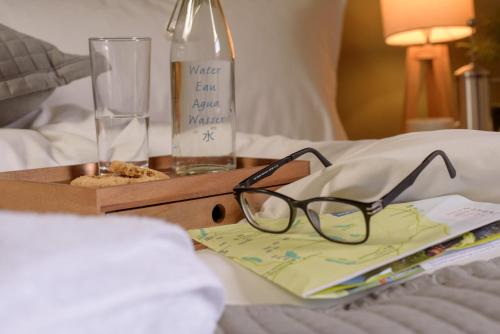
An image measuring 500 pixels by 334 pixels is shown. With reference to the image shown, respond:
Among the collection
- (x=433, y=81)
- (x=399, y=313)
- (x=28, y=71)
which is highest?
(x=433, y=81)

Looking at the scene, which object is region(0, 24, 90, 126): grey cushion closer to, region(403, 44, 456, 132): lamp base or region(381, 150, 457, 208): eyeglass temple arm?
region(381, 150, 457, 208): eyeglass temple arm

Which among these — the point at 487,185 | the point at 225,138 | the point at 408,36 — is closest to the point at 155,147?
the point at 225,138

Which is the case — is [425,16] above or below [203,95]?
above

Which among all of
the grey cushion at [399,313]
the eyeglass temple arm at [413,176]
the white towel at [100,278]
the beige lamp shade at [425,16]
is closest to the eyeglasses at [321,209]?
the eyeglass temple arm at [413,176]

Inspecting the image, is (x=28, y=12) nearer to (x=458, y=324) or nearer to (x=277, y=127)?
(x=277, y=127)

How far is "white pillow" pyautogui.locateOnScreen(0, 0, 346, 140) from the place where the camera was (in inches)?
62.5

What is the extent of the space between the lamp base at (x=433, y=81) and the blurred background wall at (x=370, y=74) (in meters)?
0.29

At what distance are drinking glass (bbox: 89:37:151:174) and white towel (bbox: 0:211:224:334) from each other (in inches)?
19.1

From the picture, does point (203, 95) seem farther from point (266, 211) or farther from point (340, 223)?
point (340, 223)

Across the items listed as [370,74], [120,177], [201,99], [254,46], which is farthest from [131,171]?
[370,74]

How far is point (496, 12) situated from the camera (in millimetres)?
2766

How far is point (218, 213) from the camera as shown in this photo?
784 mm

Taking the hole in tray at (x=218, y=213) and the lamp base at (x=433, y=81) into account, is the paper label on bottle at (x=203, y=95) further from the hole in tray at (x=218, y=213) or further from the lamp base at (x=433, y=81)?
the lamp base at (x=433, y=81)

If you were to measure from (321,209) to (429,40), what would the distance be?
1.93m
